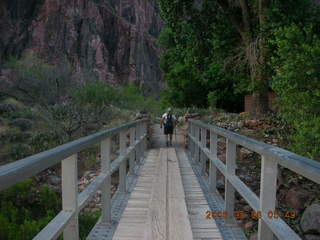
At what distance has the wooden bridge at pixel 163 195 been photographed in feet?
5.72

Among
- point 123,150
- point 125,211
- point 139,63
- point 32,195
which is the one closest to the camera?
point 125,211

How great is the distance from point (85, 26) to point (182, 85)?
2610cm

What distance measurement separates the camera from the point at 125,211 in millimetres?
3881

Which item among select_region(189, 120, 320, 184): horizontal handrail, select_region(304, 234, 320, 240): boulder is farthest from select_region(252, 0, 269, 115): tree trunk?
select_region(189, 120, 320, 184): horizontal handrail

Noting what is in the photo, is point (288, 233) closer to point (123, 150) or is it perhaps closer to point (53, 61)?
point (123, 150)

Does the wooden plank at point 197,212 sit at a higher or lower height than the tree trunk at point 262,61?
lower

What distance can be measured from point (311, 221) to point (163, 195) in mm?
3623

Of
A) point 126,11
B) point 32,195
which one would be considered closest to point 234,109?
point 32,195

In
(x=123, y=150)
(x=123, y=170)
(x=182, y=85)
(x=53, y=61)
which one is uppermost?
(x=53, y=61)

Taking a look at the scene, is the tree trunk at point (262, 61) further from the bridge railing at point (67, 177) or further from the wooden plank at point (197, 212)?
the bridge railing at point (67, 177)

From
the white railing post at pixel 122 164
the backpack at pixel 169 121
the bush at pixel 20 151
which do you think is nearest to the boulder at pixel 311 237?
the white railing post at pixel 122 164

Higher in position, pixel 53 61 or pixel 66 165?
pixel 53 61

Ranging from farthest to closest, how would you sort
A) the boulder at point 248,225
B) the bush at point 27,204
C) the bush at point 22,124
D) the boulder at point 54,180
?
the bush at point 22,124 < the boulder at point 54,180 < the bush at point 27,204 < the boulder at point 248,225

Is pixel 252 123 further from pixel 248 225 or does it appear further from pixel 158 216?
pixel 158 216
